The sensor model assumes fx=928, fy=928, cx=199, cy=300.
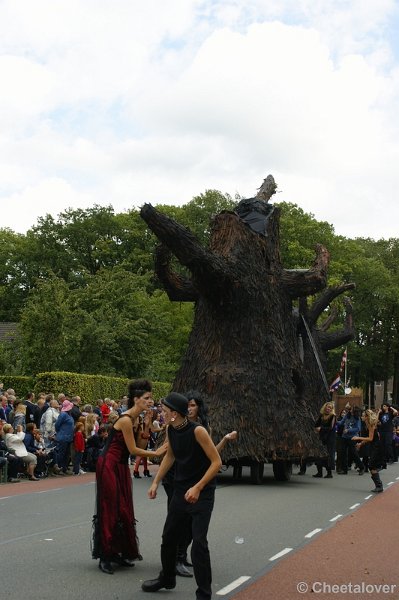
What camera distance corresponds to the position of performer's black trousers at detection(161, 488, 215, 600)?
7.00m

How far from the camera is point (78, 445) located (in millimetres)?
20875

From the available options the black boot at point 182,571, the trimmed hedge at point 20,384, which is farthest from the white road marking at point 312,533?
the trimmed hedge at point 20,384

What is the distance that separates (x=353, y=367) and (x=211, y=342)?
46854mm

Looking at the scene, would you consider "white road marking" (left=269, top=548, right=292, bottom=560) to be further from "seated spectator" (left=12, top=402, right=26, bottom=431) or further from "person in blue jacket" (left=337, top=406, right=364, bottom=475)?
"person in blue jacket" (left=337, top=406, right=364, bottom=475)

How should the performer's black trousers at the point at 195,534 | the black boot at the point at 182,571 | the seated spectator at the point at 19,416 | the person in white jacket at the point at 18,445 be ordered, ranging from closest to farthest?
the performer's black trousers at the point at 195,534 → the black boot at the point at 182,571 → the person in white jacket at the point at 18,445 → the seated spectator at the point at 19,416

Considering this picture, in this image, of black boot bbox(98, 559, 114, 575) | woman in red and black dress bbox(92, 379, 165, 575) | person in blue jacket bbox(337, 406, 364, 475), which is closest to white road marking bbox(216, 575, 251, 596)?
woman in red and black dress bbox(92, 379, 165, 575)

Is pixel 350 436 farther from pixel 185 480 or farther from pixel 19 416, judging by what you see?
pixel 185 480

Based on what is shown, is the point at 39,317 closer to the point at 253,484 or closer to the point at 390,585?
the point at 253,484

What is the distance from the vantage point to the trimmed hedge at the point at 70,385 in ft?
92.6

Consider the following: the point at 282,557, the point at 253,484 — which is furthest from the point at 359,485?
the point at 282,557

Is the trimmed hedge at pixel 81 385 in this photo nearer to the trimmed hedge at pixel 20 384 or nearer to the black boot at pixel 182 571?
the trimmed hedge at pixel 20 384

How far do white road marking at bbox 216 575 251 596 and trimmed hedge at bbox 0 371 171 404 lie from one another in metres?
20.4

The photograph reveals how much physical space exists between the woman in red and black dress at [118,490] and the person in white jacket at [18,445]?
1053 cm

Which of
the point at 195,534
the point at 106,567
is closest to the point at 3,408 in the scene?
the point at 106,567
